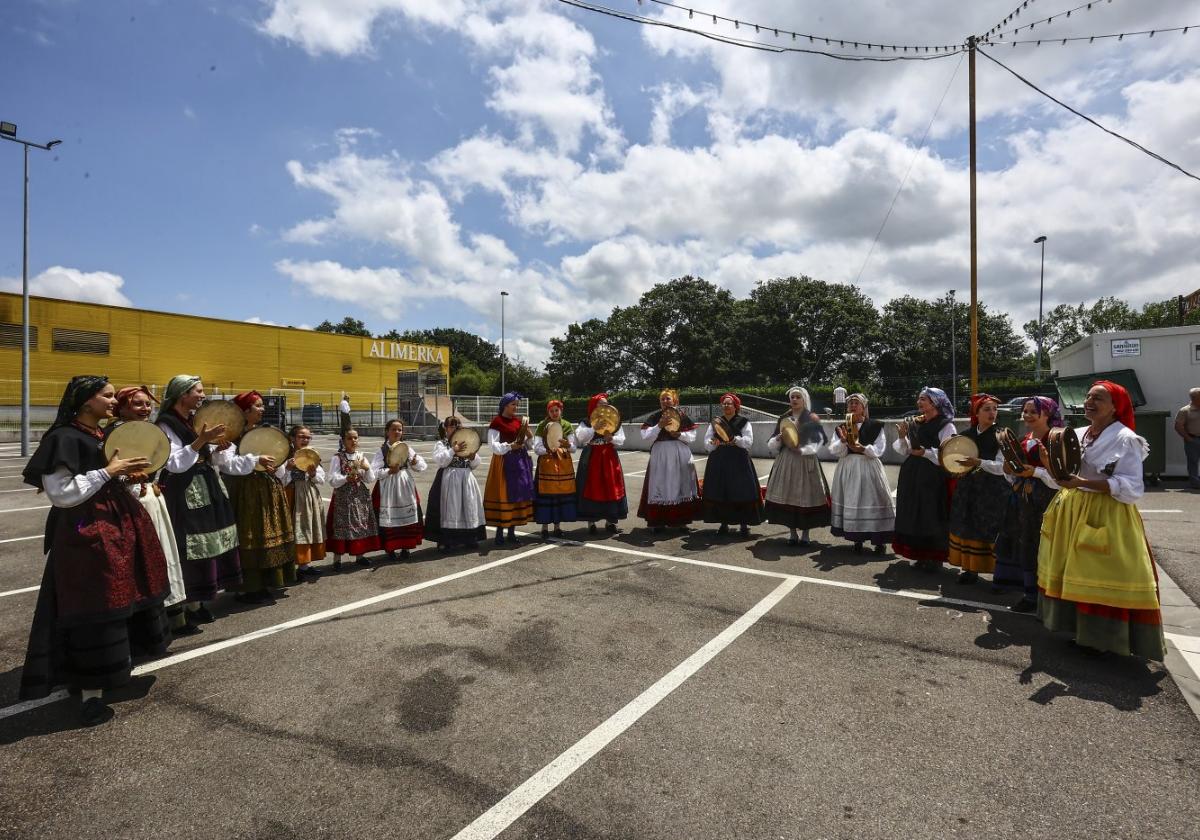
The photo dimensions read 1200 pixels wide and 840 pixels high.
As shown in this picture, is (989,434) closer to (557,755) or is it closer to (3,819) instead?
(557,755)

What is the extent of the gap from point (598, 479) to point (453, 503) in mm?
2078

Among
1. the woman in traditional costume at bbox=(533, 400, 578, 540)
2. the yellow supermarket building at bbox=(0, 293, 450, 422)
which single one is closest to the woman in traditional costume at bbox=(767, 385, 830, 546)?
the woman in traditional costume at bbox=(533, 400, 578, 540)

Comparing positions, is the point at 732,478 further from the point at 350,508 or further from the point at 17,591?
the point at 17,591

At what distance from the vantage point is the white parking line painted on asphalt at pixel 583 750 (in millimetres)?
2477

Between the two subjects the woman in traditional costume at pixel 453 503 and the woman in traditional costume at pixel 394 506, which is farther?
the woman in traditional costume at pixel 453 503

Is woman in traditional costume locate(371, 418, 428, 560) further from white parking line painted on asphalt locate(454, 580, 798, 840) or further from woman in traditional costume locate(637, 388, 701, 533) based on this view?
white parking line painted on asphalt locate(454, 580, 798, 840)

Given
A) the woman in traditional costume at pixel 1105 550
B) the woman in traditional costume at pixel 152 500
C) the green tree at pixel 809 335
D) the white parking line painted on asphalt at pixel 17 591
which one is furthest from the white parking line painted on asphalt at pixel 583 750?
the green tree at pixel 809 335

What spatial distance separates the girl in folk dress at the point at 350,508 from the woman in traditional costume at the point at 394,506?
161 millimetres

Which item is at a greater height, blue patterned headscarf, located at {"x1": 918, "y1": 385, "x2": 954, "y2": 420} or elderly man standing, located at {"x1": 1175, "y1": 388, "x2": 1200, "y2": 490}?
blue patterned headscarf, located at {"x1": 918, "y1": 385, "x2": 954, "y2": 420}

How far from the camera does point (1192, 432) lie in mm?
10930

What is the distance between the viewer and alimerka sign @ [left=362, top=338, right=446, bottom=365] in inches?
1777

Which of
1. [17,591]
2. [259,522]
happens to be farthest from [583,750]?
[17,591]

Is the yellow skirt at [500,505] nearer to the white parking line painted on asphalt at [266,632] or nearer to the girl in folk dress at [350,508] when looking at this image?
the white parking line painted on asphalt at [266,632]

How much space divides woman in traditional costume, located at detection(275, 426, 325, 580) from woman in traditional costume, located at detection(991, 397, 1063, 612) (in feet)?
21.9
